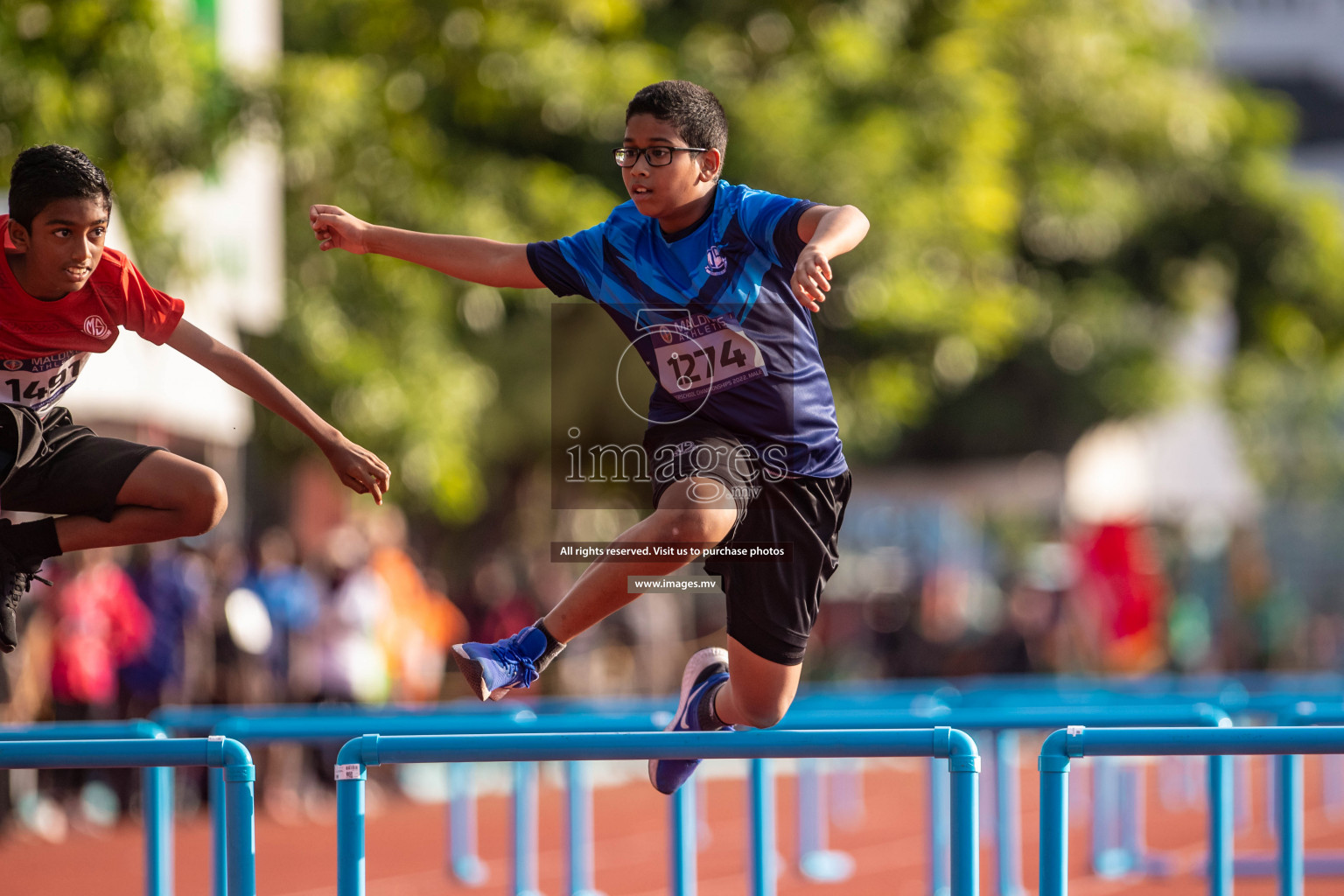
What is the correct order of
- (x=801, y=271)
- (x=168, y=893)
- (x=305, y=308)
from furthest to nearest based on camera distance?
(x=305, y=308) → (x=168, y=893) → (x=801, y=271)

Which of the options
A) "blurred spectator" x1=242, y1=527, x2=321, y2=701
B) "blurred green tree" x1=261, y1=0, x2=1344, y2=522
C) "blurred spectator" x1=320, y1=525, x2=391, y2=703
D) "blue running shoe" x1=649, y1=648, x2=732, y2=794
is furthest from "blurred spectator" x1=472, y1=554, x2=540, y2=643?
"blue running shoe" x1=649, y1=648, x2=732, y2=794

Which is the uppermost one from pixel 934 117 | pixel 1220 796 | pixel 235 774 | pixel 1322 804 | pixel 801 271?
pixel 934 117

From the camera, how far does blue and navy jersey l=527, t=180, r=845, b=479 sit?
4.13 metres

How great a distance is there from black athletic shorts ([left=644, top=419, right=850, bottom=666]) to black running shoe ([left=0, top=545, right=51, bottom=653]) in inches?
60.4

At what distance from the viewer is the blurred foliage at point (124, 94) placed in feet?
26.4

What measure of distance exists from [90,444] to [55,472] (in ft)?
0.39

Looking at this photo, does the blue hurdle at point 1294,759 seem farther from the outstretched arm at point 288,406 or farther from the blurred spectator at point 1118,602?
the blurred spectator at point 1118,602

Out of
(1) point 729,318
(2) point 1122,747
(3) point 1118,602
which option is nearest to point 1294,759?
(2) point 1122,747

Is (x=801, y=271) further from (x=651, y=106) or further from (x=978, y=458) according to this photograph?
(x=978, y=458)

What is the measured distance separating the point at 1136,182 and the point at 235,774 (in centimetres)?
1617

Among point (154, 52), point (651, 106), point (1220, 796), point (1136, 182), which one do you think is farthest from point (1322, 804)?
point (651, 106)

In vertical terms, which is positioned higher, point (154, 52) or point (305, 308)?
point (154, 52)

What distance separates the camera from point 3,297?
4.00 metres

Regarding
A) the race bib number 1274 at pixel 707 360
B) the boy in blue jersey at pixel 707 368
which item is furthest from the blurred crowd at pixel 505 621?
the race bib number 1274 at pixel 707 360
